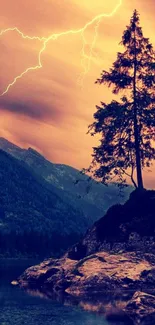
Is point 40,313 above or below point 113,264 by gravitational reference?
below

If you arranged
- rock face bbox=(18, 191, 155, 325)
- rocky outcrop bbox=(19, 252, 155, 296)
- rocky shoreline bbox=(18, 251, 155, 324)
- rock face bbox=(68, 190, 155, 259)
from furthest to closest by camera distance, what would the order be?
1. rock face bbox=(68, 190, 155, 259)
2. rocky outcrop bbox=(19, 252, 155, 296)
3. rocky shoreline bbox=(18, 251, 155, 324)
4. rock face bbox=(18, 191, 155, 325)

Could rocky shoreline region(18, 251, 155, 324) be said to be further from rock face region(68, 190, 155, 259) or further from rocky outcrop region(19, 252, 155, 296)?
rock face region(68, 190, 155, 259)

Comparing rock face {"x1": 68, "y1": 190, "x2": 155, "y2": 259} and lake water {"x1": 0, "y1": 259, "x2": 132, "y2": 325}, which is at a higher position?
rock face {"x1": 68, "y1": 190, "x2": 155, "y2": 259}

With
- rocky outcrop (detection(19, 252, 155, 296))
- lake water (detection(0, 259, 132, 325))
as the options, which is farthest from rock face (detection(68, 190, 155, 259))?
lake water (detection(0, 259, 132, 325))

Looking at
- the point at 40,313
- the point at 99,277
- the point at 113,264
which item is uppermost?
the point at 113,264

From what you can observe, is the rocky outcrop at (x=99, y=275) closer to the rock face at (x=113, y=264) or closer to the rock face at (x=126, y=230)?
the rock face at (x=113, y=264)

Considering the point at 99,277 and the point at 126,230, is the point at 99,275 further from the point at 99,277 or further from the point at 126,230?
the point at 126,230

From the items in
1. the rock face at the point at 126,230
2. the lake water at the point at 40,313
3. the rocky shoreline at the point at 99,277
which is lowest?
the lake water at the point at 40,313

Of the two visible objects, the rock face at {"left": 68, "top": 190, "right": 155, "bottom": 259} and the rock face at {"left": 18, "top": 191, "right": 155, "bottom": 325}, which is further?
the rock face at {"left": 68, "top": 190, "right": 155, "bottom": 259}

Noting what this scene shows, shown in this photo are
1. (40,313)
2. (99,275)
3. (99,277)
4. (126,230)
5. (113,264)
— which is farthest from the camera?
(126,230)

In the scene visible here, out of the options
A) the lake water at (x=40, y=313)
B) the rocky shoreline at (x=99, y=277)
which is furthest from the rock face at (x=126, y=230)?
the lake water at (x=40, y=313)

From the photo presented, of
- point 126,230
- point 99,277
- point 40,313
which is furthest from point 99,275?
point 40,313

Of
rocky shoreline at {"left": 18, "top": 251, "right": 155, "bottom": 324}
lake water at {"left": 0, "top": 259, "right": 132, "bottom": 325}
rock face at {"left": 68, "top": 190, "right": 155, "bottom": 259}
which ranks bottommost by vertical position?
lake water at {"left": 0, "top": 259, "right": 132, "bottom": 325}

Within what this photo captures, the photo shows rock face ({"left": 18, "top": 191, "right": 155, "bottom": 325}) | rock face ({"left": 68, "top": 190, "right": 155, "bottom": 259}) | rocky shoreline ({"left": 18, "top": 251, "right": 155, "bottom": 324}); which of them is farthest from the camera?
rock face ({"left": 68, "top": 190, "right": 155, "bottom": 259})
